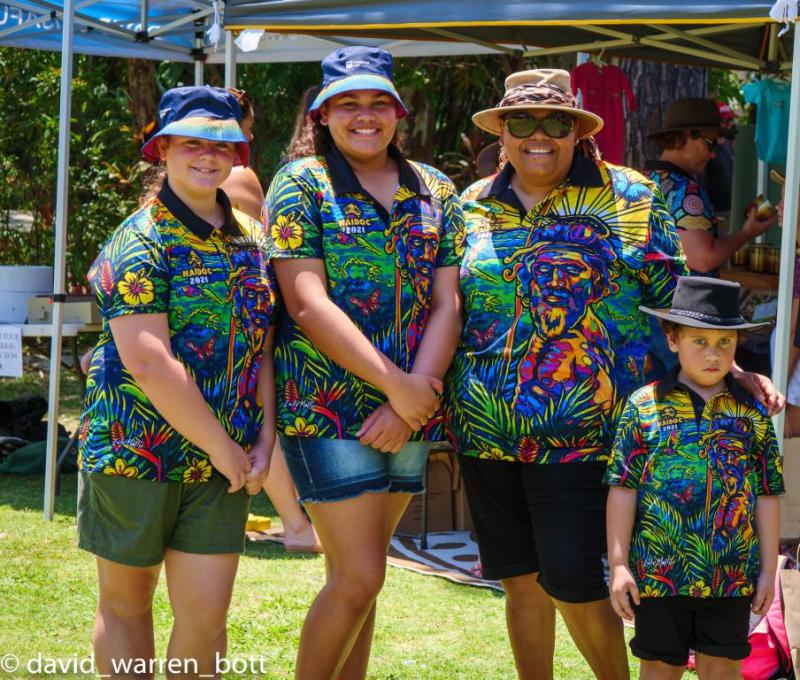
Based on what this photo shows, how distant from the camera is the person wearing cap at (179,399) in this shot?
10.3 ft

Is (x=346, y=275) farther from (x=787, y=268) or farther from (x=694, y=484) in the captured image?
(x=787, y=268)

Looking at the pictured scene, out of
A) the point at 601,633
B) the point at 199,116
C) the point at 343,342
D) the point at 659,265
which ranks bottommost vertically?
the point at 601,633

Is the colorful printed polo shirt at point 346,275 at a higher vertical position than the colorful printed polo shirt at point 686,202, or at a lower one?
lower

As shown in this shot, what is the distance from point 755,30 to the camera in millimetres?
6418

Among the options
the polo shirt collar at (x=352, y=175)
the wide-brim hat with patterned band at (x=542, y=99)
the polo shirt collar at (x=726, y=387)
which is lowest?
the polo shirt collar at (x=726, y=387)

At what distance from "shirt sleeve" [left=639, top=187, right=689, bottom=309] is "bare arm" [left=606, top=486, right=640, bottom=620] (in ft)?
1.84

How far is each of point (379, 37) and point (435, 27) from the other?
2.92 ft

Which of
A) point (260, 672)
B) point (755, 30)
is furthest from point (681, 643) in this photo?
point (755, 30)

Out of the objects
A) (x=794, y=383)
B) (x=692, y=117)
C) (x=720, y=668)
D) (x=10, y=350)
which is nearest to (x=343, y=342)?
(x=720, y=668)

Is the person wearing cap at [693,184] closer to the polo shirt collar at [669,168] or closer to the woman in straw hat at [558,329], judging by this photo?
the polo shirt collar at [669,168]

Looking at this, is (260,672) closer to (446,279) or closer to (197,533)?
(197,533)

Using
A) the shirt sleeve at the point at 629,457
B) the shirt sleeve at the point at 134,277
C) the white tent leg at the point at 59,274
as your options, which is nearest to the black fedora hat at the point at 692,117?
the shirt sleeve at the point at 629,457

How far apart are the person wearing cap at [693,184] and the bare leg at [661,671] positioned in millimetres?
2321

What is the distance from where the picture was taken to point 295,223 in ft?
10.8
